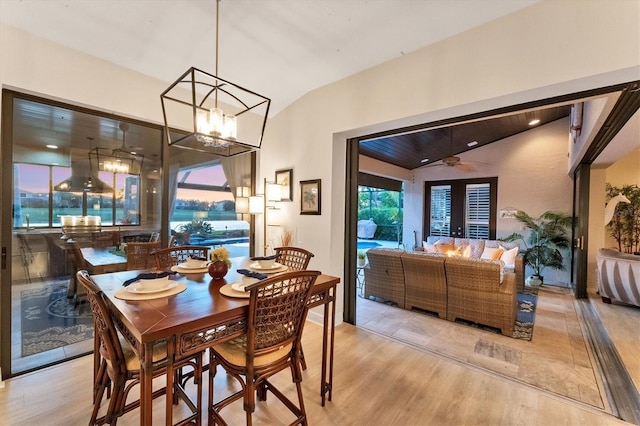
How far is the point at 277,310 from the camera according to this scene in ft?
5.36

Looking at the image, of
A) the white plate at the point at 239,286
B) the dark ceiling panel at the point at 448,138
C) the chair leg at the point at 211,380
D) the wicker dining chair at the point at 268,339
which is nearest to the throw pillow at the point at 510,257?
the dark ceiling panel at the point at 448,138

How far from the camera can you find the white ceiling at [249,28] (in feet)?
7.14

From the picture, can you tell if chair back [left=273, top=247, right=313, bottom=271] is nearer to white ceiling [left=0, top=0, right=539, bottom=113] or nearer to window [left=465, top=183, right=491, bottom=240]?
white ceiling [left=0, top=0, right=539, bottom=113]

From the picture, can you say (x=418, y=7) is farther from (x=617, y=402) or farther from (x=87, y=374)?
(x=87, y=374)

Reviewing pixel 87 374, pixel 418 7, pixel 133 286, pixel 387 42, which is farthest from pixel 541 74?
pixel 87 374

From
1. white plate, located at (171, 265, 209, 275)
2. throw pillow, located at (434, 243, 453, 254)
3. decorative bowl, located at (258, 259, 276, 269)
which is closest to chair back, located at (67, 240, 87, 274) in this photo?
white plate, located at (171, 265, 209, 275)

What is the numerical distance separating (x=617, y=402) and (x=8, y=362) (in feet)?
16.1

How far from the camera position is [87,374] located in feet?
7.89

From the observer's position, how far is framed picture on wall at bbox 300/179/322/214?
3535 millimetres

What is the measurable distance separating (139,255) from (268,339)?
7.19 ft

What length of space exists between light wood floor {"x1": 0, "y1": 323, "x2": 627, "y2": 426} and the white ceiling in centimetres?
290

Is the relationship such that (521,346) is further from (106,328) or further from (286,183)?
(106,328)

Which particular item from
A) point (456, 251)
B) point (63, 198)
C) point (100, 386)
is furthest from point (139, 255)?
point (456, 251)

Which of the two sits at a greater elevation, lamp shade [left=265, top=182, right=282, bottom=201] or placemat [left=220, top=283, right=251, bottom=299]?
lamp shade [left=265, top=182, right=282, bottom=201]
